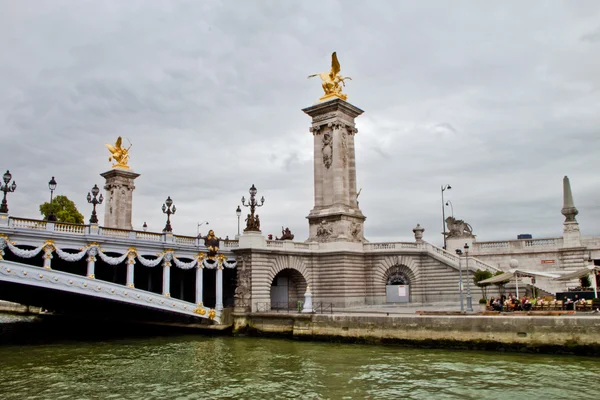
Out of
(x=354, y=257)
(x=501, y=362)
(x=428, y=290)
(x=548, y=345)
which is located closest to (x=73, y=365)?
(x=501, y=362)

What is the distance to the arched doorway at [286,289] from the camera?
43.1 m

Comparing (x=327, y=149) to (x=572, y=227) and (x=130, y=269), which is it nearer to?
(x=130, y=269)

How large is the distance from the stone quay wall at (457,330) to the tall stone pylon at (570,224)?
643 inches

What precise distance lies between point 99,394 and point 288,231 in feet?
94.7

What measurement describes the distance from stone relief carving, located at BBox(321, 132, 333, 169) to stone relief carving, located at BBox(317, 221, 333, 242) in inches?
182

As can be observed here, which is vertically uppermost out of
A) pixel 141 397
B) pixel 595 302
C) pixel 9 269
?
pixel 9 269

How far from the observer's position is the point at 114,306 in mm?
43125

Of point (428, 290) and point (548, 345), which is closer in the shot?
point (548, 345)

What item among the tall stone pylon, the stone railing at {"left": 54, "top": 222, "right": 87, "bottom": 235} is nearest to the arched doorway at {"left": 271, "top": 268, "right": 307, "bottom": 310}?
the stone railing at {"left": 54, "top": 222, "right": 87, "bottom": 235}

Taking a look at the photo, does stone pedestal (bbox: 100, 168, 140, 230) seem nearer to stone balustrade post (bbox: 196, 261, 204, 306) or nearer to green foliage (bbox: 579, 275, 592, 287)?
stone balustrade post (bbox: 196, 261, 204, 306)

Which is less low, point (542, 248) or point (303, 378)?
point (542, 248)

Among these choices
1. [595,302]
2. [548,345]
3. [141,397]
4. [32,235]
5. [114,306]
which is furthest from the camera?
[114,306]

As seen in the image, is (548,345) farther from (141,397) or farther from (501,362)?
(141,397)

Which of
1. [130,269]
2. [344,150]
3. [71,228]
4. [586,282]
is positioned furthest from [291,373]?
[344,150]
